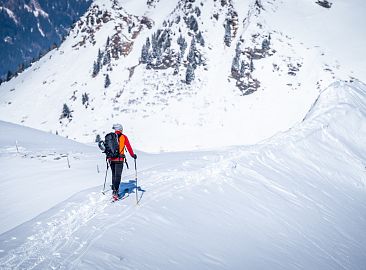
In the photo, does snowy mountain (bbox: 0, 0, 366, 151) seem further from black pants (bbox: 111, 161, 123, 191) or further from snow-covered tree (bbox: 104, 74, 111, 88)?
black pants (bbox: 111, 161, 123, 191)

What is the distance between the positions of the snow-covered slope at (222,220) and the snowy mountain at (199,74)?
26.0 meters

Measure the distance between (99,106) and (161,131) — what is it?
14.8 meters

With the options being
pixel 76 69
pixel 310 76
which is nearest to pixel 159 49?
pixel 76 69

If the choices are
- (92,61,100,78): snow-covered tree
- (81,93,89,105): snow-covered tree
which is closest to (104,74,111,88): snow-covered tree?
(81,93,89,105): snow-covered tree

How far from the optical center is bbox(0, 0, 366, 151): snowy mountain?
44.6 m

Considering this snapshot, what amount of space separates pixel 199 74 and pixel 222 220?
45.9 meters

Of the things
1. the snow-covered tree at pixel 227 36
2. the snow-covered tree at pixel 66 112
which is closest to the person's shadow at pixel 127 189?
the snow-covered tree at pixel 66 112

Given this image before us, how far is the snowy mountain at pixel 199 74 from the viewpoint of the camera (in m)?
44.6

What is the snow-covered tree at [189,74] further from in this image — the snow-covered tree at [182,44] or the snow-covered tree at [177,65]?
the snow-covered tree at [182,44]

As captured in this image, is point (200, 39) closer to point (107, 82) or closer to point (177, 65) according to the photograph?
point (177, 65)

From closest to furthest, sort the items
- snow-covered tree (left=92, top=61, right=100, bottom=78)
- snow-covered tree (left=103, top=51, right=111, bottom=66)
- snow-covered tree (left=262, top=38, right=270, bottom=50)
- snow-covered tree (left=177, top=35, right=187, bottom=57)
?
snow-covered tree (left=262, top=38, right=270, bottom=50)
snow-covered tree (left=177, top=35, right=187, bottom=57)
snow-covered tree (left=92, top=61, right=100, bottom=78)
snow-covered tree (left=103, top=51, right=111, bottom=66)

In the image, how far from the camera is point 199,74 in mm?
53031

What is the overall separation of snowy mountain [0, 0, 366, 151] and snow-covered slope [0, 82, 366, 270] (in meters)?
26.0

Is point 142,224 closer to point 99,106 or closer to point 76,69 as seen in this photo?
point 99,106
